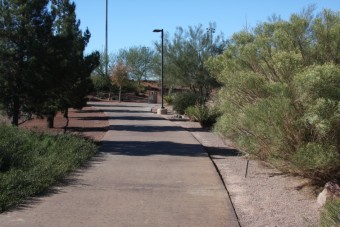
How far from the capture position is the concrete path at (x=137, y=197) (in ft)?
21.6

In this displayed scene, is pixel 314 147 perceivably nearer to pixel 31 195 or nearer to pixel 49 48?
pixel 31 195

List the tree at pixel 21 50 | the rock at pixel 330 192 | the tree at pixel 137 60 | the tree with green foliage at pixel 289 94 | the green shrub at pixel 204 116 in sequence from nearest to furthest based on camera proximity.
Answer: the rock at pixel 330 192 → the tree with green foliage at pixel 289 94 → the tree at pixel 21 50 → the green shrub at pixel 204 116 → the tree at pixel 137 60

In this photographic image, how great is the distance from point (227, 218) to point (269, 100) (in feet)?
7.07

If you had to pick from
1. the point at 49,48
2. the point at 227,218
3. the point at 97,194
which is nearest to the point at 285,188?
the point at 227,218

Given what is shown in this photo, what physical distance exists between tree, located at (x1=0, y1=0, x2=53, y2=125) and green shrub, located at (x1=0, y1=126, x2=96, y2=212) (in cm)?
213

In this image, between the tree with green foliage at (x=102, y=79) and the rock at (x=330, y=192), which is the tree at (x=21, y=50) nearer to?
the rock at (x=330, y=192)

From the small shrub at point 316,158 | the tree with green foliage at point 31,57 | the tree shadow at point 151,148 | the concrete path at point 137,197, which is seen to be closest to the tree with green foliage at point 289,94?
the small shrub at point 316,158

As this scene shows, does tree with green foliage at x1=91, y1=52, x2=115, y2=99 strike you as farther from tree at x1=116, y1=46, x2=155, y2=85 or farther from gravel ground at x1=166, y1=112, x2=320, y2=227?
gravel ground at x1=166, y1=112, x2=320, y2=227

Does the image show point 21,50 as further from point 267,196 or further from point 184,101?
point 184,101

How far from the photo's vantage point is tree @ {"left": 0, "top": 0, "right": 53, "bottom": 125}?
14953 millimetres

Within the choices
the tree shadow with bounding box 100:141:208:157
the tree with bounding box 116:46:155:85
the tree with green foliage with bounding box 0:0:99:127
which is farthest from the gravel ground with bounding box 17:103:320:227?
the tree with bounding box 116:46:155:85

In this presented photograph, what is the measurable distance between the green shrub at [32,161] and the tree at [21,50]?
83.8 inches

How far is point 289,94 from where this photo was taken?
309 inches

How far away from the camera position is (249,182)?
Result: 9602 mm
